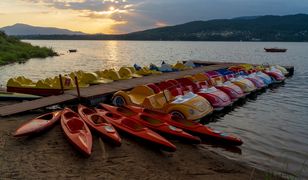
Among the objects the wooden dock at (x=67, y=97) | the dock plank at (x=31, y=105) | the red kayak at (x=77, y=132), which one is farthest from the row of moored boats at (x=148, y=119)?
the dock plank at (x=31, y=105)

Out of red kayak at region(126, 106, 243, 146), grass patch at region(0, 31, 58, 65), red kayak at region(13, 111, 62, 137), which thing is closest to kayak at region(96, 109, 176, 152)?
red kayak at region(126, 106, 243, 146)

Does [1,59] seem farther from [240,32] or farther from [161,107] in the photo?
[240,32]

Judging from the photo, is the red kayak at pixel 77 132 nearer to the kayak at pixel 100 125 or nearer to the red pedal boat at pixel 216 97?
the kayak at pixel 100 125

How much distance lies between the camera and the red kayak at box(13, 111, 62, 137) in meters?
10.2

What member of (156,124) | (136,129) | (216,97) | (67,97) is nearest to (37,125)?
(136,129)

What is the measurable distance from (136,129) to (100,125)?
3.73 ft

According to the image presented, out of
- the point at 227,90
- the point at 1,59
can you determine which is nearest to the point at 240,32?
the point at 1,59

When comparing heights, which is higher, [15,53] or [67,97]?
[67,97]

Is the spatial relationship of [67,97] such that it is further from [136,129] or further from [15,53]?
[15,53]

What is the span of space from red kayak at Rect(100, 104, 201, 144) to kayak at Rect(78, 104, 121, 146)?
1.09 meters

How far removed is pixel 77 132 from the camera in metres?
9.92

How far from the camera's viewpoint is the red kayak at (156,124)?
10688 millimetres

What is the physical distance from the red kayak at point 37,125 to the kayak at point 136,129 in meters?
1.73

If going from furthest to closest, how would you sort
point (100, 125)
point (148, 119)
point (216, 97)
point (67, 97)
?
point (216, 97) < point (67, 97) < point (148, 119) < point (100, 125)
